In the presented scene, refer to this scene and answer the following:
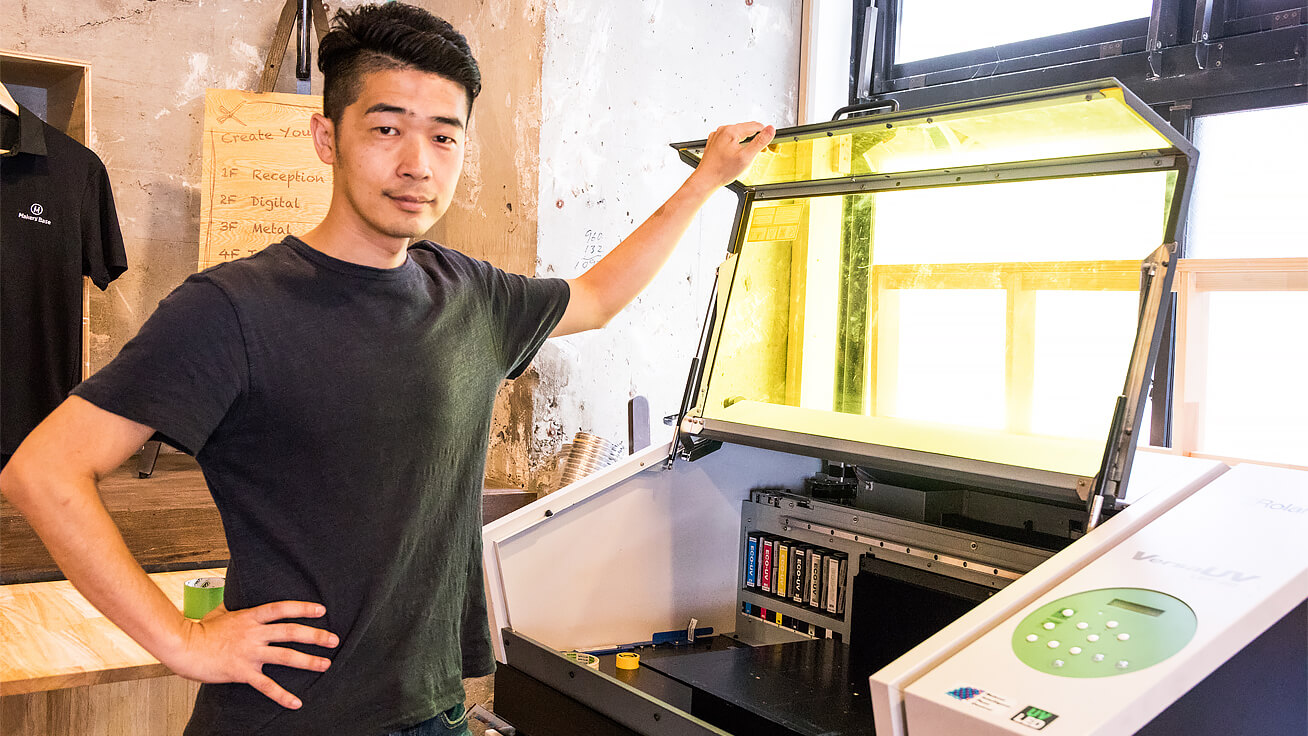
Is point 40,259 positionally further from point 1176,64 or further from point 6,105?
point 1176,64

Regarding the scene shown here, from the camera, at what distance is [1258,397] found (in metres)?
2.12

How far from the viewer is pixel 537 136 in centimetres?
279

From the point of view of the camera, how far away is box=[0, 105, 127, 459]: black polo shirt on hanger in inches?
101

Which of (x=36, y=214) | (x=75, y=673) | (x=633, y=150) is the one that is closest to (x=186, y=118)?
(x=36, y=214)

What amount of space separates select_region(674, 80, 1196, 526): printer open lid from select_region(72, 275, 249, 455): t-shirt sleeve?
2.88ft

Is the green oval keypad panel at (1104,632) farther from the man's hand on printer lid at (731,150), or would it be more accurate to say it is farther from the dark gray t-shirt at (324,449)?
the man's hand on printer lid at (731,150)

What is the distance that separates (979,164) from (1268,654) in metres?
0.84

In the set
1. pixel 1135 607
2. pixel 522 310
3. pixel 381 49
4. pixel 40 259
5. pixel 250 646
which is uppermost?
pixel 381 49

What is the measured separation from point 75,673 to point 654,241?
1219 mm

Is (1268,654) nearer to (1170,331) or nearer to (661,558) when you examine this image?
(661,558)

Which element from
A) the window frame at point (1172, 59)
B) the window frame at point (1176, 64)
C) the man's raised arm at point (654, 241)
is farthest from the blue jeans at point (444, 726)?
the window frame at point (1172, 59)

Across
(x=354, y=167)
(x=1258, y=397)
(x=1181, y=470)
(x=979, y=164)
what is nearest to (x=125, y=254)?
(x=354, y=167)


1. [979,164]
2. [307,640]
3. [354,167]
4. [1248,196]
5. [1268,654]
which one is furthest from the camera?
[1248,196]

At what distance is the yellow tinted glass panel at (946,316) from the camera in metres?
1.45
